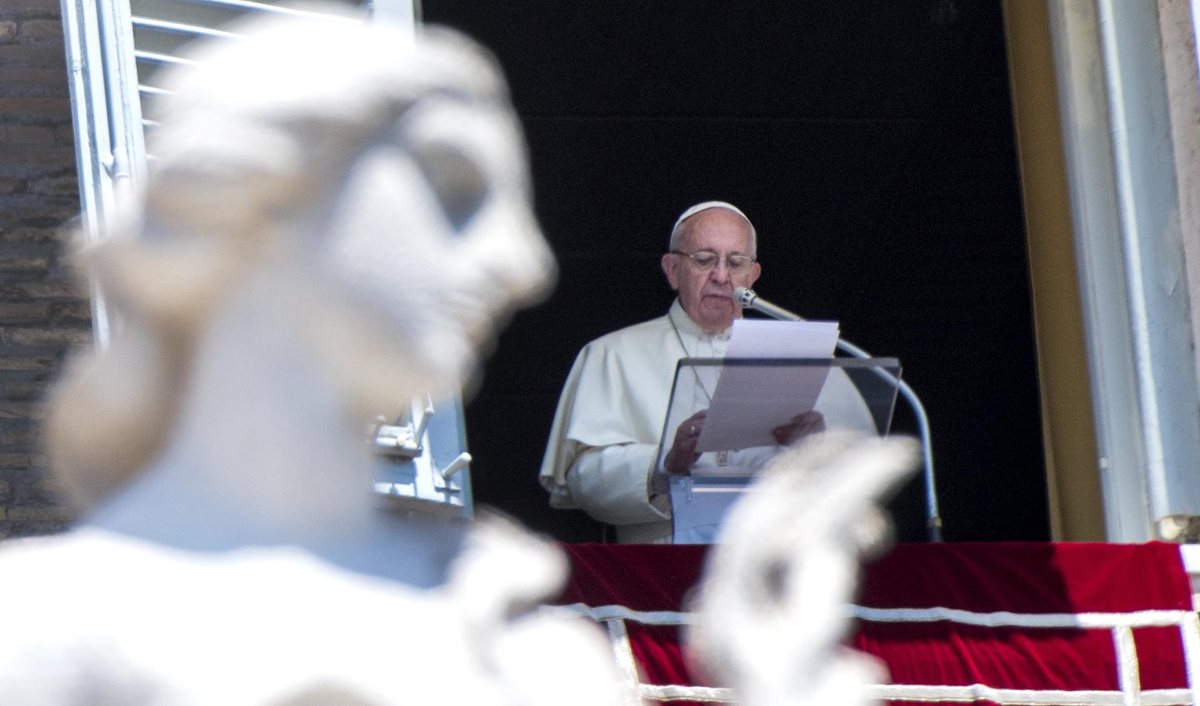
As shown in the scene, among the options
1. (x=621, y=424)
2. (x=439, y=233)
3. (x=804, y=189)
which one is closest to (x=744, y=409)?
(x=621, y=424)

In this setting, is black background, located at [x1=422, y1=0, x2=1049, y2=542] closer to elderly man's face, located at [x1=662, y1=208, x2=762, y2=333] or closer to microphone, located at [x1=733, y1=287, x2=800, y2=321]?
elderly man's face, located at [x1=662, y1=208, x2=762, y2=333]

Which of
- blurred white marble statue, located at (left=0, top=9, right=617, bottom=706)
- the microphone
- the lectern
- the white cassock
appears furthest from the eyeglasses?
blurred white marble statue, located at (left=0, top=9, right=617, bottom=706)

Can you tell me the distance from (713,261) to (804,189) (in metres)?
2.48

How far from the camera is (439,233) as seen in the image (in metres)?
1.55

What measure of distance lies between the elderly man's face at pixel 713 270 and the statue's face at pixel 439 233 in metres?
4.30

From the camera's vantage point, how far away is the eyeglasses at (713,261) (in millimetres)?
5883

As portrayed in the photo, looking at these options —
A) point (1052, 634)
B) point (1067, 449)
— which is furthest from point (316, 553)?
point (1067, 449)

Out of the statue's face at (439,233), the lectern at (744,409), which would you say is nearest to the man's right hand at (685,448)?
the lectern at (744,409)

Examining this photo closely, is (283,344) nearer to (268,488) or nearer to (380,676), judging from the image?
(268,488)

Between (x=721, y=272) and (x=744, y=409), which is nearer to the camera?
(x=744, y=409)

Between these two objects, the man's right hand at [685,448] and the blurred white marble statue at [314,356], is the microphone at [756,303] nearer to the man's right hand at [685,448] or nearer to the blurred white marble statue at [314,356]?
the man's right hand at [685,448]

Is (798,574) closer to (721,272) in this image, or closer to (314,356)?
(314,356)

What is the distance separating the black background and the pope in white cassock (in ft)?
5.21

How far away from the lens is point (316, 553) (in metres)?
1.49
